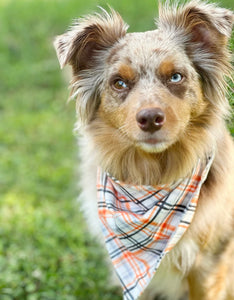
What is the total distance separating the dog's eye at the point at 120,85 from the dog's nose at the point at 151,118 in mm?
369

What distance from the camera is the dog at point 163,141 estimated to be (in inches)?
125

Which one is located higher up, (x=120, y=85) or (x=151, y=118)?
(x=120, y=85)

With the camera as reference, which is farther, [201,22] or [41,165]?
[41,165]

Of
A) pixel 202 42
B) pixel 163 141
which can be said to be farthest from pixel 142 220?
pixel 202 42

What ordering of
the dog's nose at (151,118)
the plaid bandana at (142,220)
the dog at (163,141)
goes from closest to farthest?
the dog's nose at (151,118), the dog at (163,141), the plaid bandana at (142,220)

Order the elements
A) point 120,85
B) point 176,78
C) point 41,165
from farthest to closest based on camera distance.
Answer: point 41,165, point 120,85, point 176,78

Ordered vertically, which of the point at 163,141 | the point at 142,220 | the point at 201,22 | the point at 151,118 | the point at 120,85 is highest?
the point at 201,22

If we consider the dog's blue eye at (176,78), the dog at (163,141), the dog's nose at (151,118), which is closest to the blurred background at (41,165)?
the dog at (163,141)

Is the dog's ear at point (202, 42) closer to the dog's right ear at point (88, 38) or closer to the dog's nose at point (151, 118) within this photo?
the dog's right ear at point (88, 38)

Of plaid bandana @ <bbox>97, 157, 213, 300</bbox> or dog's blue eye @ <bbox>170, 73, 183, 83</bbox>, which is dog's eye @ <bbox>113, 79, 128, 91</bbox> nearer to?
dog's blue eye @ <bbox>170, 73, 183, 83</bbox>

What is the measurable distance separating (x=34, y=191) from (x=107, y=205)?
2.49m

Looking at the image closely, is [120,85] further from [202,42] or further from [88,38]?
[202,42]

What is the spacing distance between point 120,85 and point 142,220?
0.99 metres

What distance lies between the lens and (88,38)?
3.40 meters
